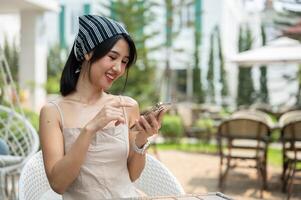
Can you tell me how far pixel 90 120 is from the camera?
1442 millimetres

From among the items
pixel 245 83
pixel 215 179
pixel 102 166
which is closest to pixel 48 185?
pixel 102 166

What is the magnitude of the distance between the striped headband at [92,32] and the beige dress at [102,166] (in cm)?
19

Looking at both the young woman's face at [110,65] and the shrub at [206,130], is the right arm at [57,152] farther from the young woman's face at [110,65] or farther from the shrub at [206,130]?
the shrub at [206,130]

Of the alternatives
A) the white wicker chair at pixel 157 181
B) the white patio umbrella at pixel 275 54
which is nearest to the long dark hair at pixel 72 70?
the white wicker chair at pixel 157 181

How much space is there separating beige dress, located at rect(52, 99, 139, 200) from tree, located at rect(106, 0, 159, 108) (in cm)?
1318

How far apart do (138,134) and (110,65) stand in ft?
0.75

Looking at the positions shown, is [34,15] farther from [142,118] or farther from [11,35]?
[11,35]

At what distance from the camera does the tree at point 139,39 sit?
15.2 metres

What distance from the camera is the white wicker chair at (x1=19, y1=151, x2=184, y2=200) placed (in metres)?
1.63

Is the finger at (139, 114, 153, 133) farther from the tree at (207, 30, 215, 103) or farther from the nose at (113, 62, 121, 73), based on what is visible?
the tree at (207, 30, 215, 103)

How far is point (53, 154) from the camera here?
54.7 inches

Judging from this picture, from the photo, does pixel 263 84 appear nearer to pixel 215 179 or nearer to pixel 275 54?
pixel 275 54

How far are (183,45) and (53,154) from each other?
17441mm

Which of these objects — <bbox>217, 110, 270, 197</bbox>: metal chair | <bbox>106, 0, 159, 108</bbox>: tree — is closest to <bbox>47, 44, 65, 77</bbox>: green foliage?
<bbox>106, 0, 159, 108</bbox>: tree
